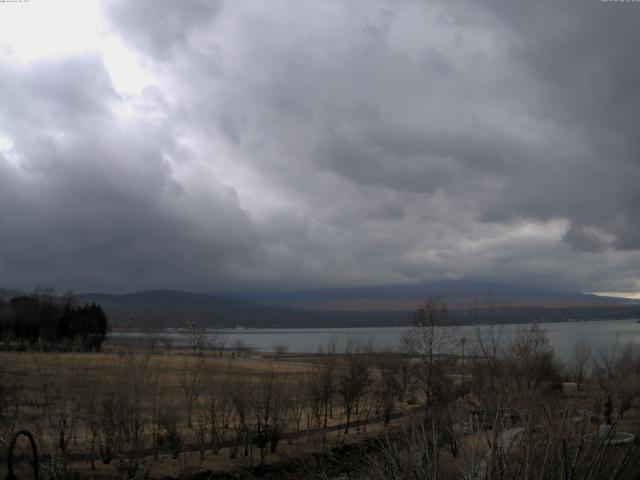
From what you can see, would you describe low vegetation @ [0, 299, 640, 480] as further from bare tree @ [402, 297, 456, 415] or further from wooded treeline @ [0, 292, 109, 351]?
wooded treeline @ [0, 292, 109, 351]

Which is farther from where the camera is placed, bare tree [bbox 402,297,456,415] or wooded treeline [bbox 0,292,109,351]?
wooded treeline [bbox 0,292,109,351]

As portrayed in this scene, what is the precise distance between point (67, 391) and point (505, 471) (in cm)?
3362

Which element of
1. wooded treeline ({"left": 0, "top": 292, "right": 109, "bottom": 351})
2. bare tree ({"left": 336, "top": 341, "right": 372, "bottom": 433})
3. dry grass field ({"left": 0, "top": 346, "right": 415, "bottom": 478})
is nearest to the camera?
dry grass field ({"left": 0, "top": 346, "right": 415, "bottom": 478})

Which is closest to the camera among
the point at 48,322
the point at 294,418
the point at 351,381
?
the point at 294,418

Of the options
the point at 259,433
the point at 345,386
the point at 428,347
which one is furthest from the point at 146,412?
the point at 428,347

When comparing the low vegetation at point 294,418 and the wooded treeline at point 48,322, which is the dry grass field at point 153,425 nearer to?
the low vegetation at point 294,418

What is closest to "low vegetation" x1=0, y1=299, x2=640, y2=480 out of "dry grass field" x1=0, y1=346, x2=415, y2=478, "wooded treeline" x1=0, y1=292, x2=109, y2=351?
"dry grass field" x1=0, y1=346, x2=415, y2=478

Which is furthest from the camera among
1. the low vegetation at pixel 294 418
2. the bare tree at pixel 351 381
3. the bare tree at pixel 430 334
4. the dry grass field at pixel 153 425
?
the bare tree at pixel 430 334

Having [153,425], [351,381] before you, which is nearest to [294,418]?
[351,381]

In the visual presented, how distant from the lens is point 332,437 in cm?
4244

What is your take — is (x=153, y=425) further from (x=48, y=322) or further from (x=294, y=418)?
(x=48, y=322)

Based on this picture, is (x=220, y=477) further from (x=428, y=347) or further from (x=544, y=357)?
(x=544, y=357)

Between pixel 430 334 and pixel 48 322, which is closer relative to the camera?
pixel 430 334

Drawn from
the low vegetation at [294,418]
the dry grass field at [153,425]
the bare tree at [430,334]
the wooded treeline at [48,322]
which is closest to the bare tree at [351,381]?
the low vegetation at [294,418]
